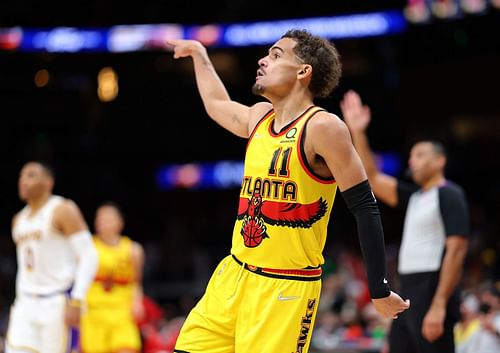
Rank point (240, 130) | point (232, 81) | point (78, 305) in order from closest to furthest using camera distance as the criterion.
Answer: point (240, 130)
point (78, 305)
point (232, 81)

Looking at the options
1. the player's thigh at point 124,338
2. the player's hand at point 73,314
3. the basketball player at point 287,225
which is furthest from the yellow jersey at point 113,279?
the basketball player at point 287,225

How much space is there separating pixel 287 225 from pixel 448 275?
7.43 ft

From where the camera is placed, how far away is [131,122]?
19.4 m

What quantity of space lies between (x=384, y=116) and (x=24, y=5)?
776cm

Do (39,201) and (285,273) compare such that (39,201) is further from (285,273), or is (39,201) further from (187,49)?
(285,273)

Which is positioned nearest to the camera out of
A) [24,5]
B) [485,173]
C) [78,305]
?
[78,305]

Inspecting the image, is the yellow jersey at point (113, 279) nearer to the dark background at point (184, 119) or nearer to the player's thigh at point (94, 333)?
the player's thigh at point (94, 333)

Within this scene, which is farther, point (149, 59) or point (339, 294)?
point (149, 59)

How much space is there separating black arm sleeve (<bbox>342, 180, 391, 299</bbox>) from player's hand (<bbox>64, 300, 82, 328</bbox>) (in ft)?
10.8

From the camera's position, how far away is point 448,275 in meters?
6.16

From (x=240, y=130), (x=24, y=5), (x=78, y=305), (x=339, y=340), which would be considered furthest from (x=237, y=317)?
(x=24, y=5)

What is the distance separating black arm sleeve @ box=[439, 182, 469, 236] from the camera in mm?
6258

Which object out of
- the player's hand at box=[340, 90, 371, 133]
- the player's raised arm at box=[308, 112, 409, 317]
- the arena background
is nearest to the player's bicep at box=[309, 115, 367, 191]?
the player's raised arm at box=[308, 112, 409, 317]

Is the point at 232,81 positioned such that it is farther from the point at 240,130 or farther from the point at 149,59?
the point at 240,130
